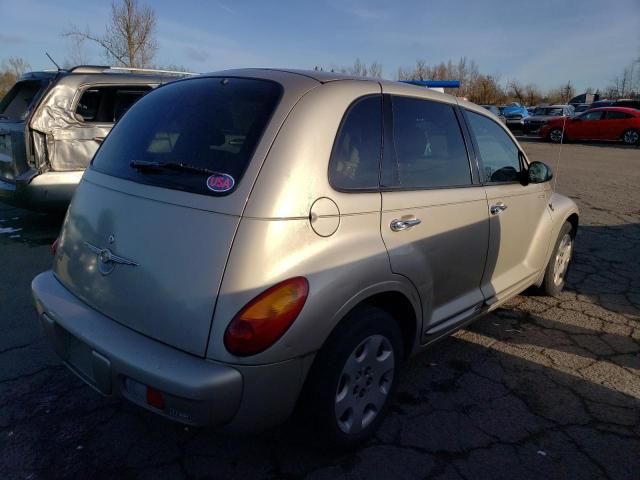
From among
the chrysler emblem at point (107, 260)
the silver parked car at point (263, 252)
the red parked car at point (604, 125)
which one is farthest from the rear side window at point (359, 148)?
the red parked car at point (604, 125)

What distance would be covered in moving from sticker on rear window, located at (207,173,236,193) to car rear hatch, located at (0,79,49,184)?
13.6ft

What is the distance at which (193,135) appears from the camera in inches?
91.0

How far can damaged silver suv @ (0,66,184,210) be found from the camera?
5195 millimetres

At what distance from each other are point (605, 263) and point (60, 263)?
530cm

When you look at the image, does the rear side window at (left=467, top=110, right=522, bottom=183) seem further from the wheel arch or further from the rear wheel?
the rear wheel

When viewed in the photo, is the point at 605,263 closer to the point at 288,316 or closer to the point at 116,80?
the point at 288,316

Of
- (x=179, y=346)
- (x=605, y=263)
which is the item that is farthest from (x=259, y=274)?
(x=605, y=263)

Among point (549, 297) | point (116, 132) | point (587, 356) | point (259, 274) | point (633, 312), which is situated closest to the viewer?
point (259, 274)

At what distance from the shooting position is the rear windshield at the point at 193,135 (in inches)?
82.2

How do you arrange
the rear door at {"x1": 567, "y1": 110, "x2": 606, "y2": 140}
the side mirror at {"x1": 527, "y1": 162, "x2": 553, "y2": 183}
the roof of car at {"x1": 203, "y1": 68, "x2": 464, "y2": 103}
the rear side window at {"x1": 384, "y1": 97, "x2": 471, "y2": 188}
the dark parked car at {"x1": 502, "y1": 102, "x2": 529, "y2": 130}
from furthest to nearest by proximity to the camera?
the dark parked car at {"x1": 502, "y1": 102, "x2": 529, "y2": 130}, the rear door at {"x1": 567, "y1": 110, "x2": 606, "y2": 140}, the side mirror at {"x1": 527, "y1": 162, "x2": 553, "y2": 183}, the rear side window at {"x1": 384, "y1": 97, "x2": 471, "y2": 188}, the roof of car at {"x1": 203, "y1": 68, "x2": 464, "y2": 103}

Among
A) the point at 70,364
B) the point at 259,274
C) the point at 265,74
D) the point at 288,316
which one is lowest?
the point at 70,364

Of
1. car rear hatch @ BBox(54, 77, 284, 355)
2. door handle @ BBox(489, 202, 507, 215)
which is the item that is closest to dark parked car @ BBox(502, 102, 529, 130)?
door handle @ BBox(489, 202, 507, 215)

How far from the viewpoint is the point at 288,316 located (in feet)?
6.12

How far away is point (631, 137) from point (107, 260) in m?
24.9
